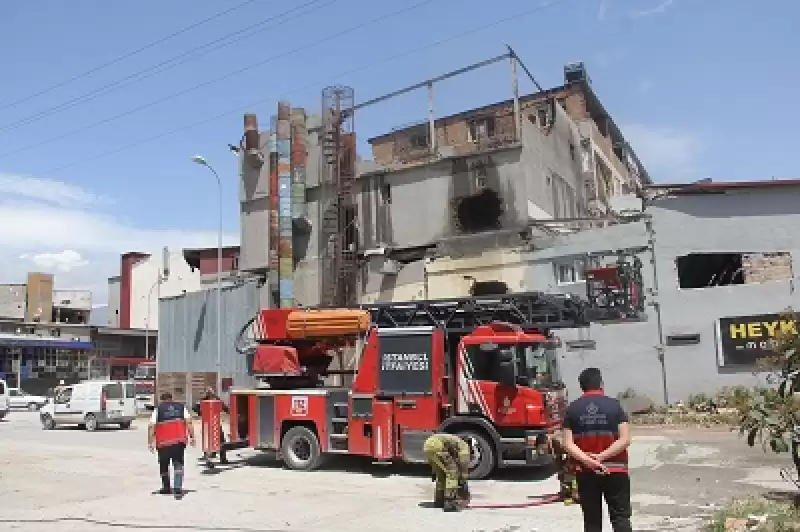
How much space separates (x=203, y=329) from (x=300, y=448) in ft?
70.7

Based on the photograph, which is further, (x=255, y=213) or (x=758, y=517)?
(x=255, y=213)

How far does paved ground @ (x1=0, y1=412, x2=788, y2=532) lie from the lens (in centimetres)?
938

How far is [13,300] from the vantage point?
6450 cm

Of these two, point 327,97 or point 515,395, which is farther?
point 327,97

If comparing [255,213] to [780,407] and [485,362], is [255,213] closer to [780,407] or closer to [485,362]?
[485,362]

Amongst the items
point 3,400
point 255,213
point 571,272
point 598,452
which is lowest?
point 3,400

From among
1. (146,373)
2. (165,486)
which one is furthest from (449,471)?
(146,373)

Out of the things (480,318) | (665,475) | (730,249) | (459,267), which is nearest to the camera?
(665,475)

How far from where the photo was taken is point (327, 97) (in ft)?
114

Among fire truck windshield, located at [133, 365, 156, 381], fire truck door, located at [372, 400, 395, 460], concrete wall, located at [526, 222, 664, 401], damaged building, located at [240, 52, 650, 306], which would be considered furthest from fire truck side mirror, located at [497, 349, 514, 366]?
fire truck windshield, located at [133, 365, 156, 381]

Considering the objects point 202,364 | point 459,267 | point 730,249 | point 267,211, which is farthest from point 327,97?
point 730,249

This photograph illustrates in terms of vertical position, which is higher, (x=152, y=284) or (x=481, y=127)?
(x=481, y=127)

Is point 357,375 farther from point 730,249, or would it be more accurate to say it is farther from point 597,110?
point 597,110

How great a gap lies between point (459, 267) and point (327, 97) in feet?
37.3
